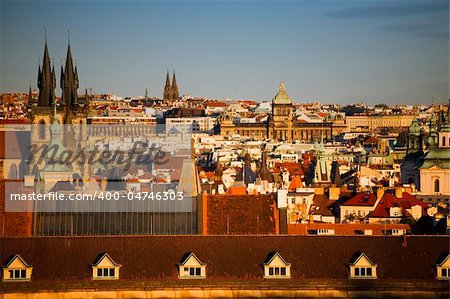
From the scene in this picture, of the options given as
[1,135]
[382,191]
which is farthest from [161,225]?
[1,135]

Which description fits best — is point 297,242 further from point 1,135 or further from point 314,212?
point 1,135

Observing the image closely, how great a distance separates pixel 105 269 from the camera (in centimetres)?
2906

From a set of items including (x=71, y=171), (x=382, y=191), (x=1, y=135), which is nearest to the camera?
(x=71, y=171)

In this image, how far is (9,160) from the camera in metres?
69.2

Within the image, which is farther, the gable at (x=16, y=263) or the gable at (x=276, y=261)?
the gable at (x=276, y=261)

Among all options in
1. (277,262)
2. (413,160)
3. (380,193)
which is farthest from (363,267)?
(413,160)

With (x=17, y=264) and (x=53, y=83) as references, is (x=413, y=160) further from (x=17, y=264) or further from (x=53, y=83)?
(x=17, y=264)

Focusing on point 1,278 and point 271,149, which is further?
point 271,149

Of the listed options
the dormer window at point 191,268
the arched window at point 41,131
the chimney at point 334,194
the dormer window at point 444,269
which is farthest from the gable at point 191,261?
the arched window at point 41,131

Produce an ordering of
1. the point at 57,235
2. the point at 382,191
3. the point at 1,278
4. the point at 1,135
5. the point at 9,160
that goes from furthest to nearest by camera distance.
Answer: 1. the point at 1,135
2. the point at 9,160
3. the point at 382,191
4. the point at 57,235
5. the point at 1,278

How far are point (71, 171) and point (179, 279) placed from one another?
97.3 feet

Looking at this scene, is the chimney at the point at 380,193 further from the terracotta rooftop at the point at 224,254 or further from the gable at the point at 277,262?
the gable at the point at 277,262

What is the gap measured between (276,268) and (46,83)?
54.1 m

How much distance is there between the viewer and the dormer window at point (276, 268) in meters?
29.2
